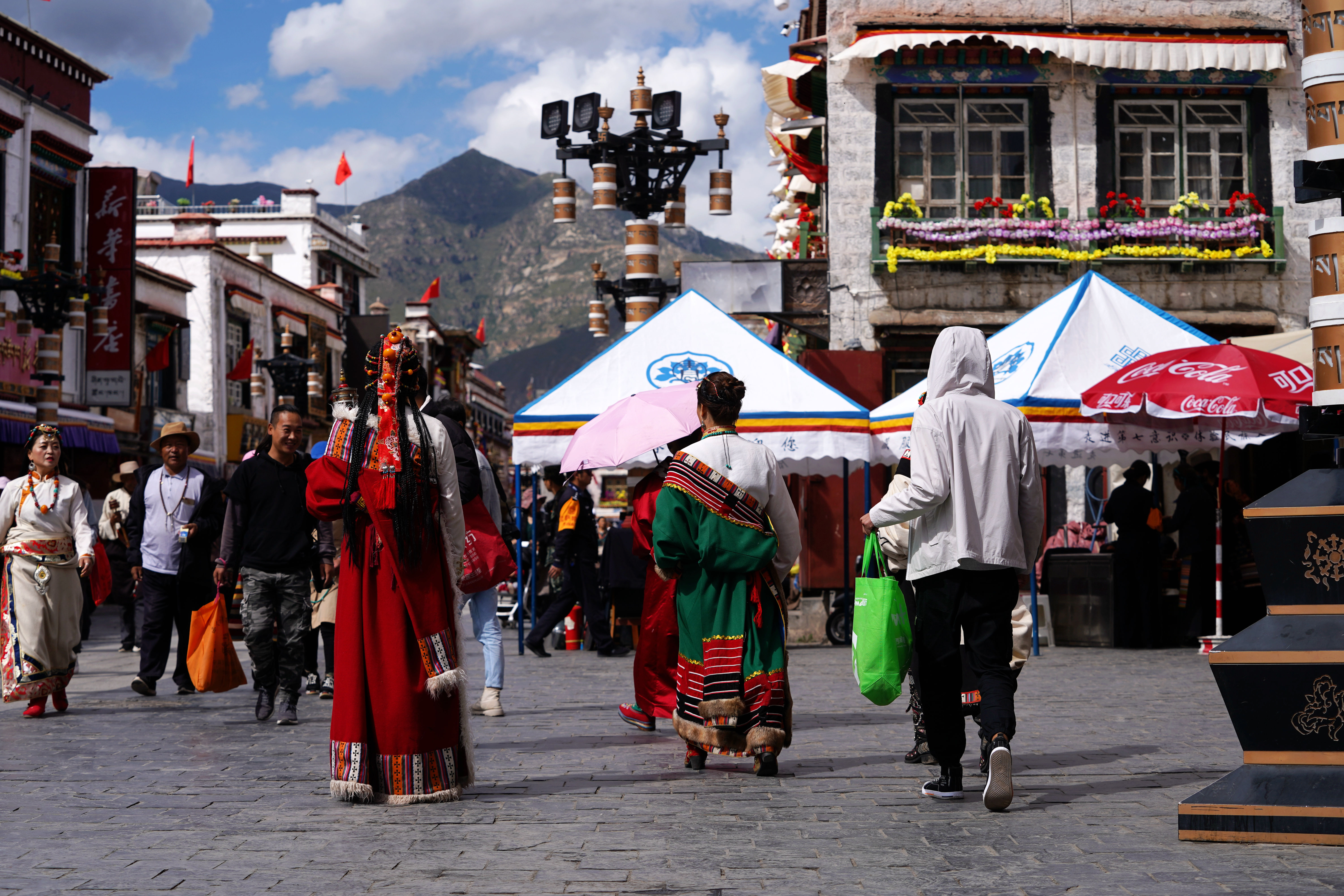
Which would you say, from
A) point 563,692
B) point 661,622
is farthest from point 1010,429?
point 563,692

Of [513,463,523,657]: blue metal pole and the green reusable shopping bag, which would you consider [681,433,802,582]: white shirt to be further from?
[513,463,523,657]: blue metal pole

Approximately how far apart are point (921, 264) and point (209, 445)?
82.7 feet

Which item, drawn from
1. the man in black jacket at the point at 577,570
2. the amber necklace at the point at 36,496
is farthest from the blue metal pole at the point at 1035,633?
the amber necklace at the point at 36,496

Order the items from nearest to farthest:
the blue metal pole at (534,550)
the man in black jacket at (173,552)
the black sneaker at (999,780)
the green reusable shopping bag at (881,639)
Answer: the black sneaker at (999,780), the green reusable shopping bag at (881,639), the man in black jacket at (173,552), the blue metal pole at (534,550)

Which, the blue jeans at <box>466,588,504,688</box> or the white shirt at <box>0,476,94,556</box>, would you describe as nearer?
the blue jeans at <box>466,588,504,688</box>

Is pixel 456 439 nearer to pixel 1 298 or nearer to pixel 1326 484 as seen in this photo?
pixel 1326 484

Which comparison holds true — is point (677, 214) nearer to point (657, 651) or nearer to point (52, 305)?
point (52, 305)

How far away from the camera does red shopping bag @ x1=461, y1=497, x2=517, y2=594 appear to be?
8242 millimetres

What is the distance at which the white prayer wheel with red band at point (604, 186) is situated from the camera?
1922 centimetres

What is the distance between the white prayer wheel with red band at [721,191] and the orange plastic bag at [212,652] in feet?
45.2

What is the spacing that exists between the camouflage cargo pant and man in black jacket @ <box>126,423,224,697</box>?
175cm

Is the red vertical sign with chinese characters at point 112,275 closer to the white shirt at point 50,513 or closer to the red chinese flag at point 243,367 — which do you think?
the red chinese flag at point 243,367

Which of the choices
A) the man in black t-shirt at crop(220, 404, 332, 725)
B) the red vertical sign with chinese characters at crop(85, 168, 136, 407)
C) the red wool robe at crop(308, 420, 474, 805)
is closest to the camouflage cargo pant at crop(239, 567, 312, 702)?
the man in black t-shirt at crop(220, 404, 332, 725)

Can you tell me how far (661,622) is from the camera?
8.41 meters
